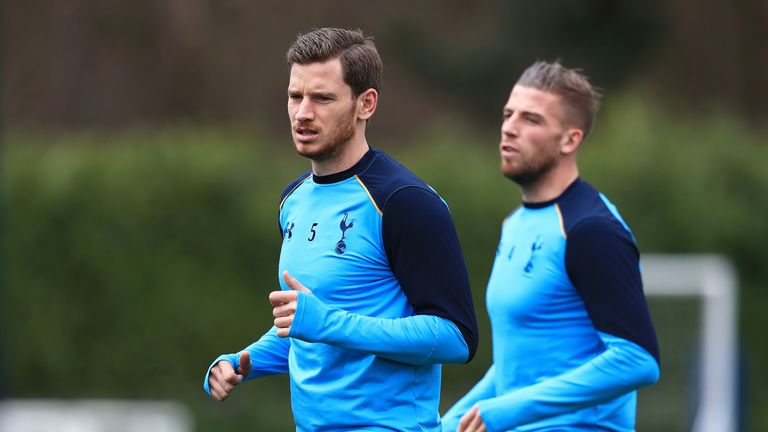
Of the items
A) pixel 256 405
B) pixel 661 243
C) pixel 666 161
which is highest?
pixel 666 161

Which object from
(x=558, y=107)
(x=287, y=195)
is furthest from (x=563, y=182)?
(x=287, y=195)

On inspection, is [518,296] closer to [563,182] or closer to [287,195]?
[563,182]

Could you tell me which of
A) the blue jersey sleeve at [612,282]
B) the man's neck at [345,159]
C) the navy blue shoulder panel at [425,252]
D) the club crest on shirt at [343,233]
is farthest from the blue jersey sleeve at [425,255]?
the blue jersey sleeve at [612,282]

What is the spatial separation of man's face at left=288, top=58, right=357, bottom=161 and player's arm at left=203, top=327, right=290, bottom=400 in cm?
68

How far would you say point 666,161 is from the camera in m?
13.4

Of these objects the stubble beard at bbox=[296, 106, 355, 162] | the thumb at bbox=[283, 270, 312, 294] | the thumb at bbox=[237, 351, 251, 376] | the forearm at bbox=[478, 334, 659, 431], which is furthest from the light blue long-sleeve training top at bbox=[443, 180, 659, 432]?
the stubble beard at bbox=[296, 106, 355, 162]

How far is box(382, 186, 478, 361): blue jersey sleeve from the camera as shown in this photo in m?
4.06

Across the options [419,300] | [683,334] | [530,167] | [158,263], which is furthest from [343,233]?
[158,263]

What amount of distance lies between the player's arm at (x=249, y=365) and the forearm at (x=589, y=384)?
2.35ft

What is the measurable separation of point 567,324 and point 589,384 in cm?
35

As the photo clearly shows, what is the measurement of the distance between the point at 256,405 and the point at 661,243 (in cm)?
455

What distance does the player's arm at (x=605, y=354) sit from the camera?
4.67m

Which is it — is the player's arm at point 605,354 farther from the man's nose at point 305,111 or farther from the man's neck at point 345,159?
the man's nose at point 305,111

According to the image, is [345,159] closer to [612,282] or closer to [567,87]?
[612,282]
